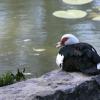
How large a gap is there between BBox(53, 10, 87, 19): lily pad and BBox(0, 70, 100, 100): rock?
374cm

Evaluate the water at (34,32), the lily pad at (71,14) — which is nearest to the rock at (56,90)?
the water at (34,32)

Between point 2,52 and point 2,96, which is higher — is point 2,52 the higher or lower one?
the lower one

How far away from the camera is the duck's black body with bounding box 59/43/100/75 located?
14.2ft

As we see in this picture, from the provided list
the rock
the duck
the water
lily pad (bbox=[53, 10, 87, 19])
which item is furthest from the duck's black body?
lily pad (bbox=[53, 10, 87, 19])

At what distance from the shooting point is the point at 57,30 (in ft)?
23.6

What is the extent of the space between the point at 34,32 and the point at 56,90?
3.48 m

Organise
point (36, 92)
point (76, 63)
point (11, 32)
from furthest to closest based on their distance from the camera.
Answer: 1. point (11, 32)
2. point (76, 63)
3. point (36, 92)

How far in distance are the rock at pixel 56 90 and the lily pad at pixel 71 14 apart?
3742mm

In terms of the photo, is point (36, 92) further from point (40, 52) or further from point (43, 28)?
point (43, 28)

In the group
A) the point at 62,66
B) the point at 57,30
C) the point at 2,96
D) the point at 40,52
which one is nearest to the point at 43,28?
the point at 57,30

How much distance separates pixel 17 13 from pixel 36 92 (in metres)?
4.38

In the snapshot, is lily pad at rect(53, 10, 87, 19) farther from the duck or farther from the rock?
the rock

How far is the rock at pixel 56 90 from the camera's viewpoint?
12.1ft

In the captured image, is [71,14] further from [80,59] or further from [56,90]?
[56,90]
